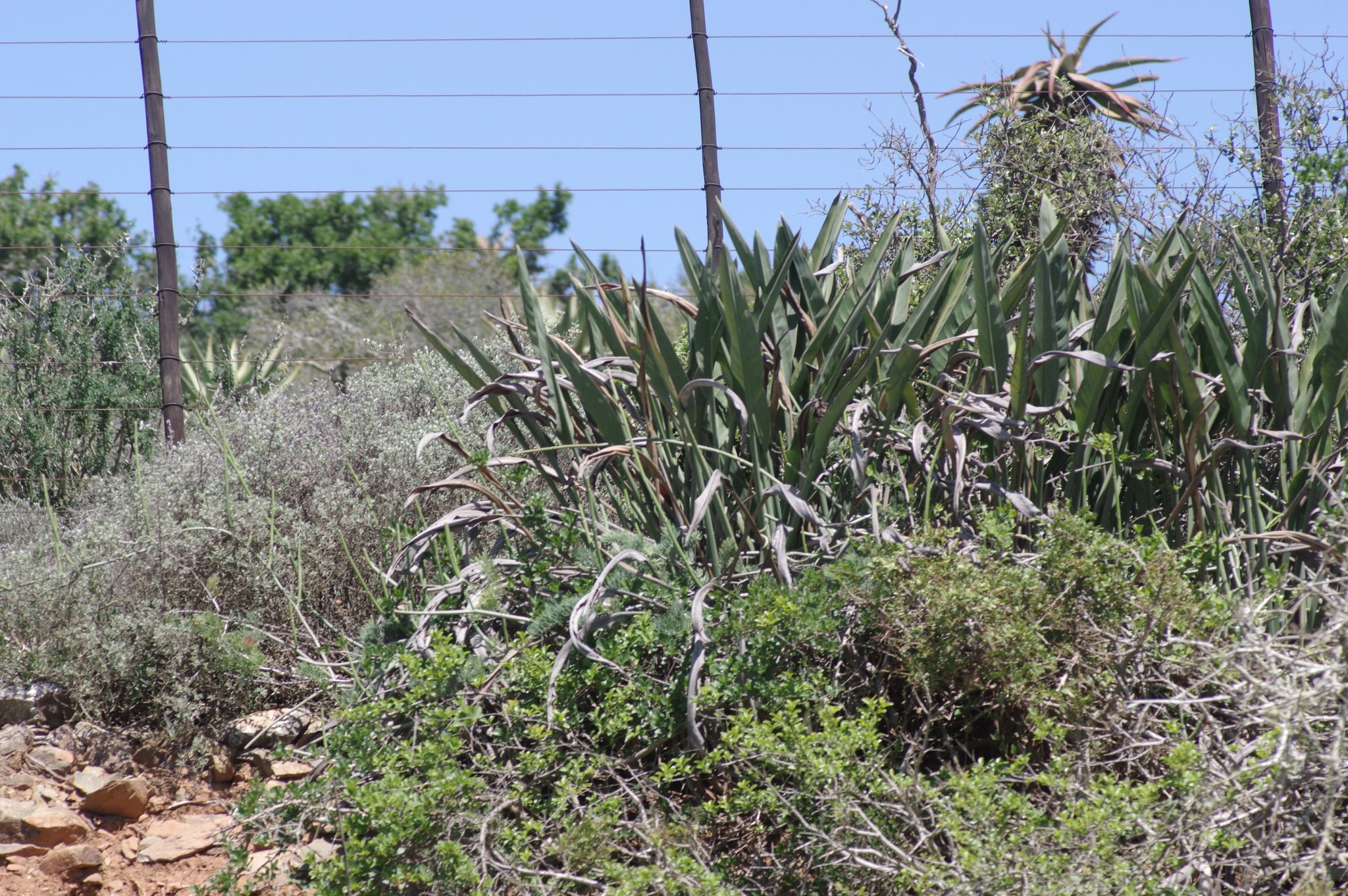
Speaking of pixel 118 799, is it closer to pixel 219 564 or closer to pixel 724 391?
pixel 219 564

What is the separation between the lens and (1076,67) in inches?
305

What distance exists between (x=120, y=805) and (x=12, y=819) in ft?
0.83

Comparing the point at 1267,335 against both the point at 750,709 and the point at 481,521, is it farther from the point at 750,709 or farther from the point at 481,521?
the point at 481,521

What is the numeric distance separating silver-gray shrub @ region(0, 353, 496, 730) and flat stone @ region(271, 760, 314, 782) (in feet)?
0.69

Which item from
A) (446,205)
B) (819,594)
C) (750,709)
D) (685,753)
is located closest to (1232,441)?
(819,594)

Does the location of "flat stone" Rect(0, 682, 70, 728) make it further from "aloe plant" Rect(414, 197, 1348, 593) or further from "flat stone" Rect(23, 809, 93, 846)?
"aloe plant" Rect(414, 197, 1348, 593)

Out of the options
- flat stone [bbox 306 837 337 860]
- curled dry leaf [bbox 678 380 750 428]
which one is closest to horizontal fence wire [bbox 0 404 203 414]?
flat stone [bbox 306 837 337 860]

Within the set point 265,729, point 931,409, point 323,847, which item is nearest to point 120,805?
point 265,729

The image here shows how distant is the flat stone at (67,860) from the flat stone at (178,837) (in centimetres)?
11

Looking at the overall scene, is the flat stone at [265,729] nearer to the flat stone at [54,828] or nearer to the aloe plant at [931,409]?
the flat stone at [54,828]

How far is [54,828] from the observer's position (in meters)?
2.74

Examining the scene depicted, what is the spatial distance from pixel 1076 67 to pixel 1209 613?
21.8 feet

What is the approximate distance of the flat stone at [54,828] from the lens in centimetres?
271

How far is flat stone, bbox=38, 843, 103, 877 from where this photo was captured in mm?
2641
